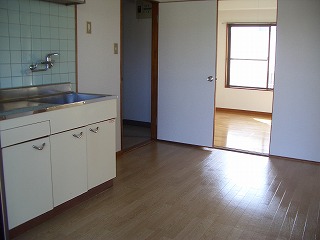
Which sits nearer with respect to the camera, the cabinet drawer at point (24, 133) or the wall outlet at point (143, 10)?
the cabinet drawer at point (24, 133)

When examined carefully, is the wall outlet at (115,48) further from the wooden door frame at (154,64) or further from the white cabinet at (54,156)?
the white cabinet at (54,156)

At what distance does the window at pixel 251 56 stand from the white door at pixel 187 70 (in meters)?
3.20

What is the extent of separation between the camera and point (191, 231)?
2.80 metres

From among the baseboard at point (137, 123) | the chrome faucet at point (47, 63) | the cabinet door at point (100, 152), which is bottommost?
the baseboard at point (137, 123)

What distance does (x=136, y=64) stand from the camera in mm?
6312

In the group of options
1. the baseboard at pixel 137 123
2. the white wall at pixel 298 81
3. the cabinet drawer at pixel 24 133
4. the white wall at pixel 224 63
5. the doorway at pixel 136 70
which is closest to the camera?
the cabinet drawer at pixel 24 133

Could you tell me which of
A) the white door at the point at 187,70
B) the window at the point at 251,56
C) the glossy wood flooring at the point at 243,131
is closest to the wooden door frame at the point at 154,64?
the white door at the point at 187,70

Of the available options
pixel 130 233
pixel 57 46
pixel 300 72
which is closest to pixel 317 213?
pixel 130 233

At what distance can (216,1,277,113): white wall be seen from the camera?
7441mm

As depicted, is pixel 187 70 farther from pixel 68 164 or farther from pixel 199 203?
pixel 68 164

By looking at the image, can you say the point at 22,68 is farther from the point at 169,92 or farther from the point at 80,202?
the point at 169,92

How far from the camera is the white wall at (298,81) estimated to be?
4309mm

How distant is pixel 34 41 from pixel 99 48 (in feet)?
3.13

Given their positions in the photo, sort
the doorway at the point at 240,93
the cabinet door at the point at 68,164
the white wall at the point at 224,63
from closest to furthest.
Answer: the cabinet door at the point at 68,164
the doorway at the point at 240,93
the white wall at the point at 224,63
